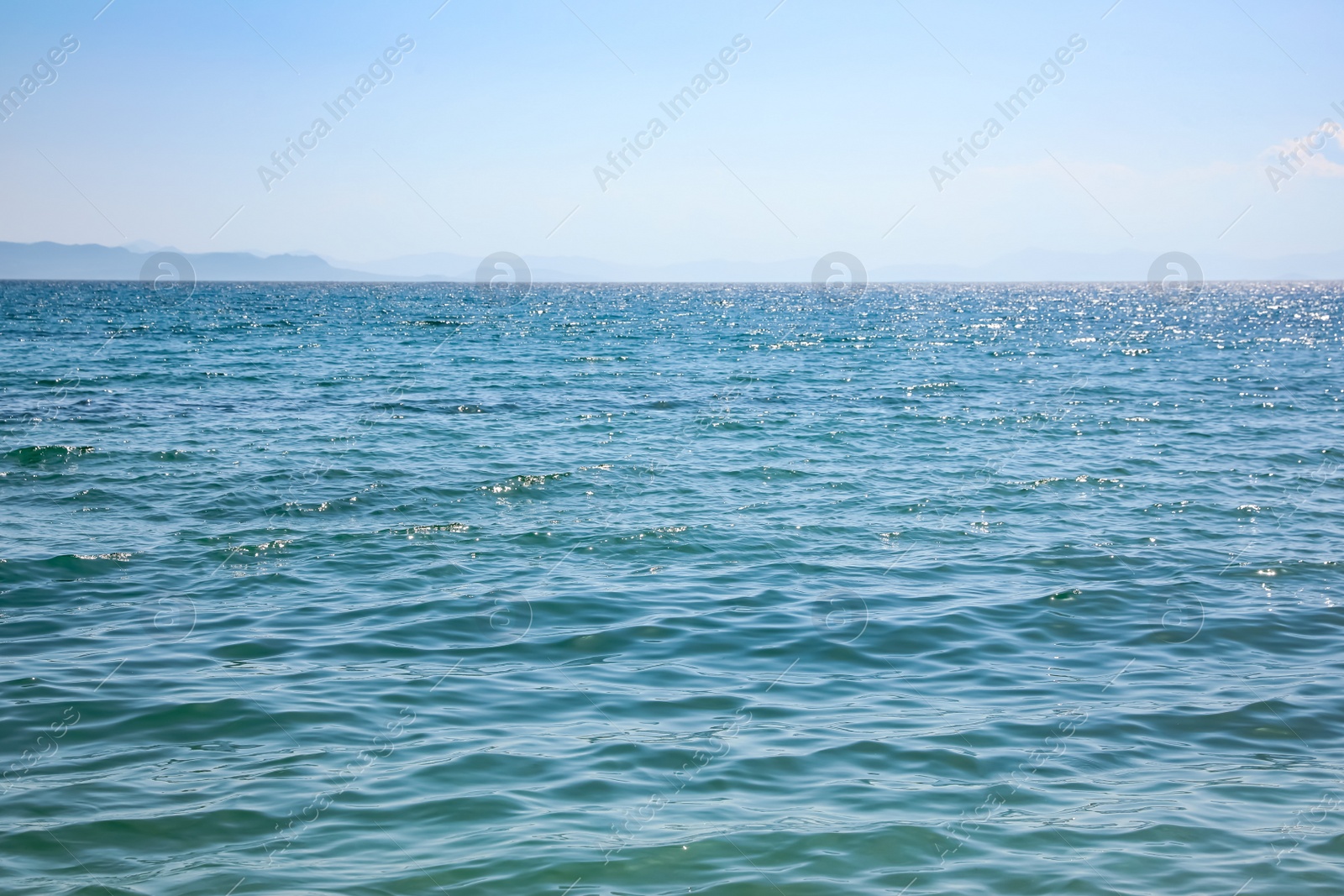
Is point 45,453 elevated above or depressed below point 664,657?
above

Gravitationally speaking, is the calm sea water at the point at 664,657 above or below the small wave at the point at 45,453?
below

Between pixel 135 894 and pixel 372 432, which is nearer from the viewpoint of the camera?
pixel 135 894

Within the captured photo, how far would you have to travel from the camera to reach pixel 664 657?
9594 millimetres

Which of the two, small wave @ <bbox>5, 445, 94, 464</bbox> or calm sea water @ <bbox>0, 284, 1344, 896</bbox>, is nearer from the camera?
calm sea water @ <bbox>0, 284, 1344, 896</bbox>

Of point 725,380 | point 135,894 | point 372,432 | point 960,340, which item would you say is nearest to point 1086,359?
point 960,340

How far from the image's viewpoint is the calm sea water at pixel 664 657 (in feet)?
20.3

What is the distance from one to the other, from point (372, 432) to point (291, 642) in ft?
43.4

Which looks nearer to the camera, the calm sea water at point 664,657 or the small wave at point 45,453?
the calm sea water at point 664,657

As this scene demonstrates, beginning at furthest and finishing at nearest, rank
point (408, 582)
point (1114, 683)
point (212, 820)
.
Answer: point (408, 582)
point (1114, 683)
point (212, 820)

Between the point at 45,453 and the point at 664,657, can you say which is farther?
the point at 45,453

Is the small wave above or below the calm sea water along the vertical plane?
above

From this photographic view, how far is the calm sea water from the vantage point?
6176 millimetres

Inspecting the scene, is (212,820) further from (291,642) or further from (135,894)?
(291,642)

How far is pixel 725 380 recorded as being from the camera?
34781 millimetres
